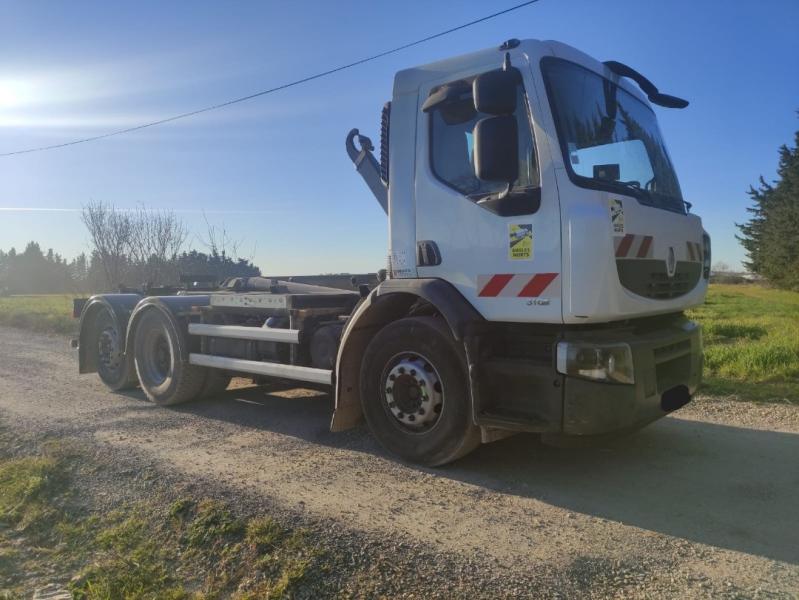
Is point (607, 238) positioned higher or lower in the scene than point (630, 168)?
lower

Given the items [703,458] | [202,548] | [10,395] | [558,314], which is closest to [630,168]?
[558,314]

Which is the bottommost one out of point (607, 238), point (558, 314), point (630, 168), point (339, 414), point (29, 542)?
point (29, 542)

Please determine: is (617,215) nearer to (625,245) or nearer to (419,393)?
(625,245)

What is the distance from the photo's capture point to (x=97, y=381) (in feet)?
30.0

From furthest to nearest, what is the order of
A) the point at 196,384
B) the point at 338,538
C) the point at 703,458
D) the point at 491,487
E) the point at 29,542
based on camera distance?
the point at 196,384
the point at 703,458
the point at 491,487
the point at 29,542
the point at 338,538

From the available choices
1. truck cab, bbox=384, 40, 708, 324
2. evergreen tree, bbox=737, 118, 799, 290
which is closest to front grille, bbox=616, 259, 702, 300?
truck cab, bbox=384, 40, 708, 324

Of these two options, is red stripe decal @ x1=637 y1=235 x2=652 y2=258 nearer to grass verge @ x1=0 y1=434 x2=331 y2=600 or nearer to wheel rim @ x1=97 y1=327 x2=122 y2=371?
grass verge @ x1=0 y1=434 x2=331 y2=600

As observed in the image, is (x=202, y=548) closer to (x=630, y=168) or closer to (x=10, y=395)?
(x=630, y=168)

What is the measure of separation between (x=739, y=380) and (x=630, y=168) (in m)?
4.80

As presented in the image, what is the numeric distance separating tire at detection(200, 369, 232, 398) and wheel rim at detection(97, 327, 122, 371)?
5.20 ft

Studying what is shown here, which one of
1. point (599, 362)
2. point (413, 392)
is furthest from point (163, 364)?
point (599, 362)

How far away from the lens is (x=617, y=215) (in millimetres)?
3832

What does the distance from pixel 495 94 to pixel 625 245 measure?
1279 mm

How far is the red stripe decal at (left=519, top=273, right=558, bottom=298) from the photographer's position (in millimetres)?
3930
